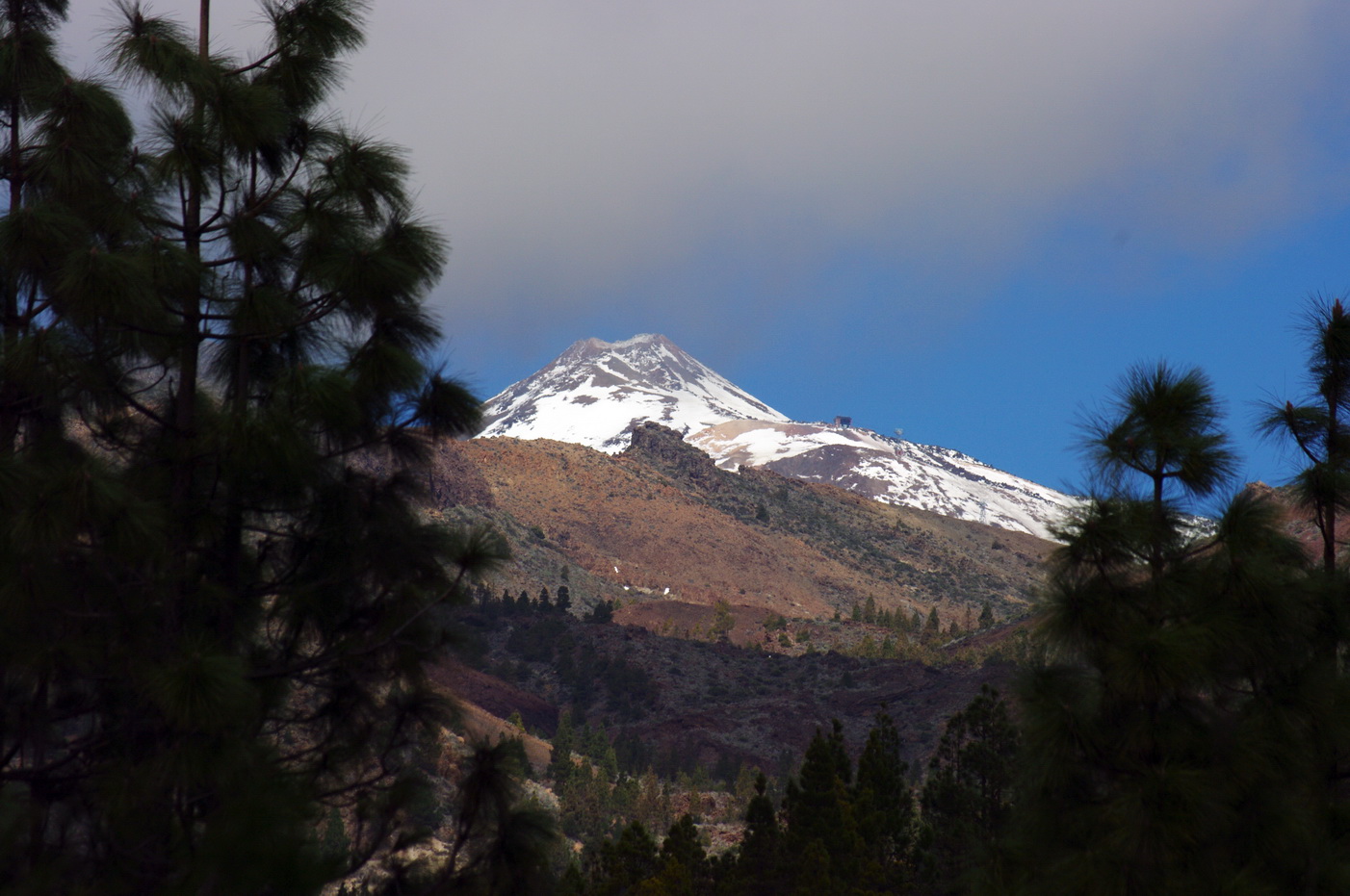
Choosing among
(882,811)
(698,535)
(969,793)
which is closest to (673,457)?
(698,535)

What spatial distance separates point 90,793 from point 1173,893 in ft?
18.7

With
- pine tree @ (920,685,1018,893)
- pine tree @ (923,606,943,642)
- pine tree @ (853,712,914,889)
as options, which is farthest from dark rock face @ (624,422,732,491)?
pine tree @ (920,685,1018,893)

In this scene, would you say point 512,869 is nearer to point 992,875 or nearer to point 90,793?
point 90,793

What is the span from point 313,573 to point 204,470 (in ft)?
2.73

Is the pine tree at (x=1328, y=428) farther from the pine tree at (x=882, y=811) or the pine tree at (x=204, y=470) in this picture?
the pine tree at (x=882, y=811)

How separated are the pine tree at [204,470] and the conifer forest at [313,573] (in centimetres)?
2

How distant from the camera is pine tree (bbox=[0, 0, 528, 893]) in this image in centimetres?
536

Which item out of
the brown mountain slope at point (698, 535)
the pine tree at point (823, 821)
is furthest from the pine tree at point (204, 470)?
the brown mountain slope at point (698, 535)

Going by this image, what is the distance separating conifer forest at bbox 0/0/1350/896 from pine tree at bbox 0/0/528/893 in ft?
0.07

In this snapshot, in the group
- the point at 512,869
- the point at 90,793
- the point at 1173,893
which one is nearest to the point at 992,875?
the point at 1173,893

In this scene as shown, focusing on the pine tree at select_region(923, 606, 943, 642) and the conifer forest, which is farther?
the pine tree at select_region(923, 606, 943, 642)

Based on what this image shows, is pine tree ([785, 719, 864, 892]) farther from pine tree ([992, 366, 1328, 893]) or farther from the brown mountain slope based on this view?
the brown mountain slope

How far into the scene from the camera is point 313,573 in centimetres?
649

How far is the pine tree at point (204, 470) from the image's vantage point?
5363mm
